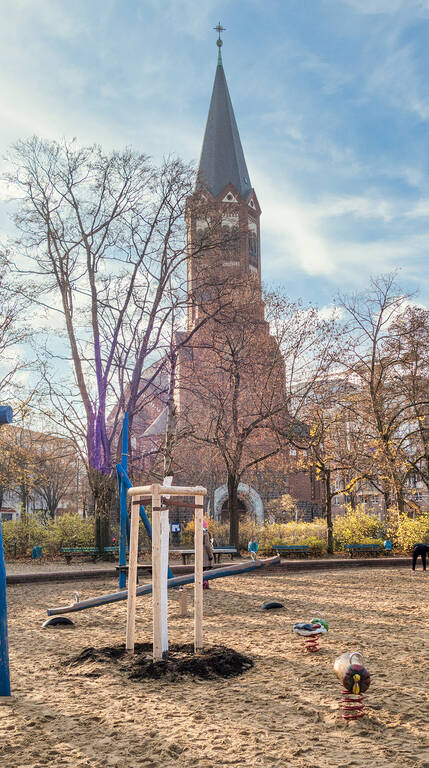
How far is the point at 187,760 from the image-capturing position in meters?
3.77

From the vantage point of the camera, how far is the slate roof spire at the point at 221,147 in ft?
154

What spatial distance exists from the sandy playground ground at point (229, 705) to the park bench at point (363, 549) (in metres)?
12.5

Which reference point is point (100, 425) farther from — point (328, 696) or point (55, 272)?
point (328, 696)

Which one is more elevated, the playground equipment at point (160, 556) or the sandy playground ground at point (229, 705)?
the playground equipment at point (160, 556)

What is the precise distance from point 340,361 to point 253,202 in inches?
1067

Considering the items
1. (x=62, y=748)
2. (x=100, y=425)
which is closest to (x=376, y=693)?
(x=62, y=748)

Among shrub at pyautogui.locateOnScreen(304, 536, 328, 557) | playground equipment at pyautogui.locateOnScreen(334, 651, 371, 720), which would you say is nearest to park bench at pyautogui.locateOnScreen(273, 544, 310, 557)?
shrub at pyautogui.locateOnScreen(304, 536, 328, 557)

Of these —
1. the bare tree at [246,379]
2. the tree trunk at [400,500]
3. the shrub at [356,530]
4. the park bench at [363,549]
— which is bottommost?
the park bench at [363,549]

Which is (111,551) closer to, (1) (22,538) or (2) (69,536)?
(2) (69,536)

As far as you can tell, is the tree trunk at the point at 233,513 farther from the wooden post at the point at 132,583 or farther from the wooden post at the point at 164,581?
the wooden post at the point at 164,581

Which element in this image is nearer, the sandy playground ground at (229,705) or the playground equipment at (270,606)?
the sandy playground ground at (229,705)

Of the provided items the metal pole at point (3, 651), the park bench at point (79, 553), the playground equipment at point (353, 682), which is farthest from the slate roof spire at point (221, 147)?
the playground equipment at point (353, 682)

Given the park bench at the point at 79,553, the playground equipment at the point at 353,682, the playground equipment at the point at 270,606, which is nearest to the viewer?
the playground equipment at the point at 353,682

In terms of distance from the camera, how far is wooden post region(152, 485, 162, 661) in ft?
19.5
